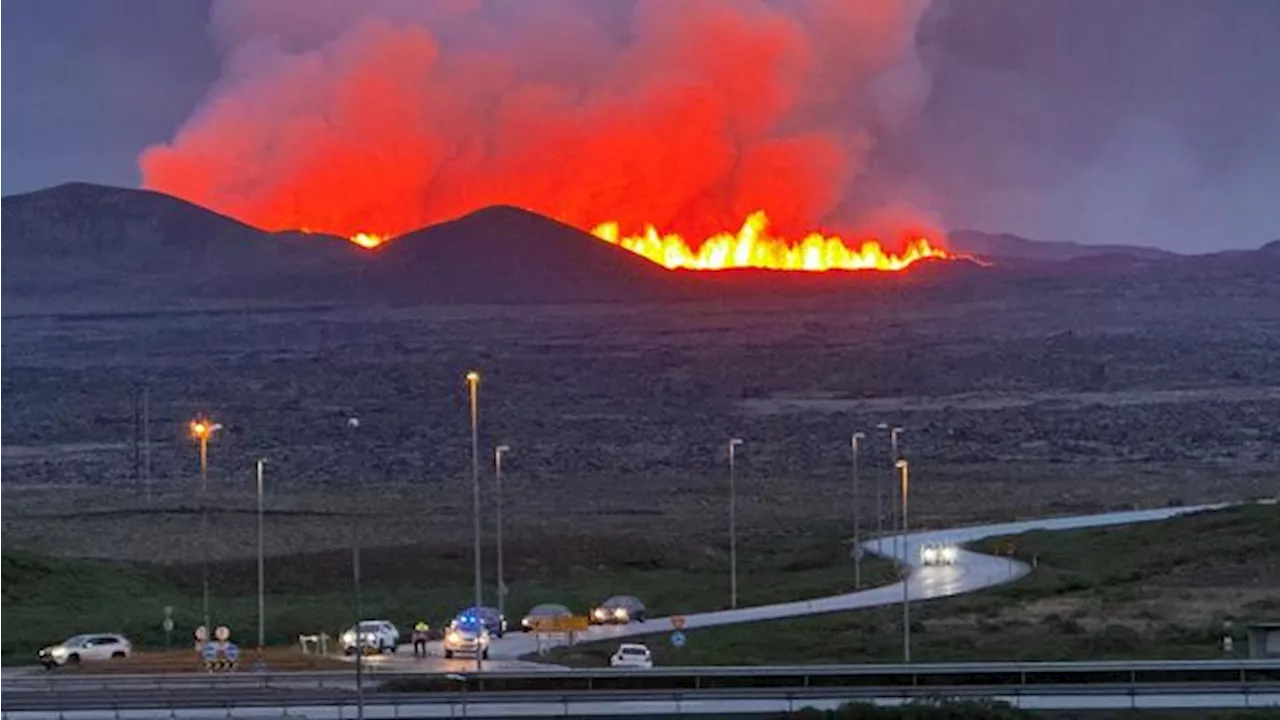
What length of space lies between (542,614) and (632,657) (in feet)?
34.6

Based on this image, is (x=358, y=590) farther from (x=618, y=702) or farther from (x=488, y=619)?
(x=488, y=619)

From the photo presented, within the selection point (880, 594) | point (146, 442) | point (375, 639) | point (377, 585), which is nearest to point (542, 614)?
point (375, 639)

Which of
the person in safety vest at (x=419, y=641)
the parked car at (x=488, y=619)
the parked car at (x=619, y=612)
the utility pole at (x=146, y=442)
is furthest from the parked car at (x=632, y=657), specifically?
the utility pole at (x=146, y=442)

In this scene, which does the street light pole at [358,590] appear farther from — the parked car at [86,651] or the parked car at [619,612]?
the parked car at [619,612]

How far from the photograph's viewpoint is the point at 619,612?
66438 millimetres

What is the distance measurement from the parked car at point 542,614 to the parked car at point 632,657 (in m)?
7.95

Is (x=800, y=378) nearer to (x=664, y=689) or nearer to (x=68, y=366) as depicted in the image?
(x=68, y=366)

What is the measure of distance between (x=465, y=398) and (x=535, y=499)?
5375cm

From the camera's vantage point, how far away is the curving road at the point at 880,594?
54500 millimetres

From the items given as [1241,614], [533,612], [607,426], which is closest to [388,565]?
[533,612]

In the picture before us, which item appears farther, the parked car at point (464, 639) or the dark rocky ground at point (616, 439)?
the dark rocky ground at point (616, 439)

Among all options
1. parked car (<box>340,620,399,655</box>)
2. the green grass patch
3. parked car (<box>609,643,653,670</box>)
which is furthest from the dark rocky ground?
parked car (<box>609,643,653,670</box>)

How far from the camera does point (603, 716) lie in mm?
40125

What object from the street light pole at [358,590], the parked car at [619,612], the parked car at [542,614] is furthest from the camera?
the parked car at [619,612]
